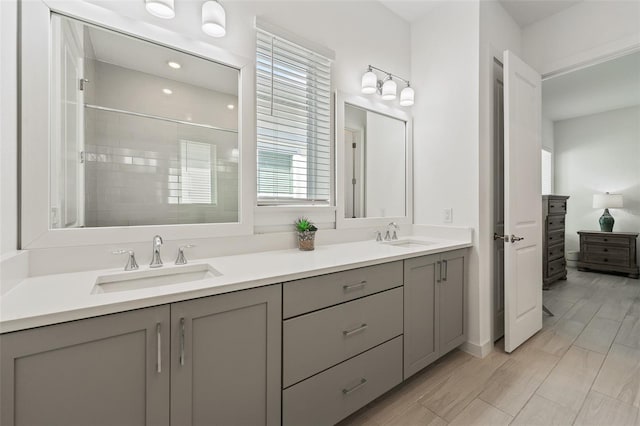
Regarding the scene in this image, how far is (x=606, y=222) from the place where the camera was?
4676 mm

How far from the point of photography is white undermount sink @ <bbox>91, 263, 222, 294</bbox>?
1126mm

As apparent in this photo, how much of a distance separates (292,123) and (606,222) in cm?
563

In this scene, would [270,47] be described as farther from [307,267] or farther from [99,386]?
[99,386]

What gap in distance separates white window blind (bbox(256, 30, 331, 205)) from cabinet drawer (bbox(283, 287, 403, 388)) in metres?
0.79

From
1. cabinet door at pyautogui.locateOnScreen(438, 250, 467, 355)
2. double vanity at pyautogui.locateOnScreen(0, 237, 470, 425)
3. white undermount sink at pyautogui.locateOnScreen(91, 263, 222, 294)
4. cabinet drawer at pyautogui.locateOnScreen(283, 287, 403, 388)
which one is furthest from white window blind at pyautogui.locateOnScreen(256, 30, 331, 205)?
cabinet door at pyautogui.locateOnScreen(438, 250, 467, 355)

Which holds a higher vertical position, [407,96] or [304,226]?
[407,96]

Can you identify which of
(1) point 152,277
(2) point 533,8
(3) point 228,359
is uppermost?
(2) point 533,8

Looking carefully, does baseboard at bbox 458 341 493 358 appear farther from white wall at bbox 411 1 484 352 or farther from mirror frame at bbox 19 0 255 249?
mirror frame at bbox 19 0 255 249

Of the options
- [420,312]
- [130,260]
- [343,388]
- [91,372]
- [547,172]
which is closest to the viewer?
[91,372]

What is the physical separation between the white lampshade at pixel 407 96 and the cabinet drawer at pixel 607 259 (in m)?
4.56

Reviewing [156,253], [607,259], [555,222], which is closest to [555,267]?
[555,222]

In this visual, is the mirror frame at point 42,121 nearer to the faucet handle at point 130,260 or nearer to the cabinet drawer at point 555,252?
the faucet handle at point 130,260

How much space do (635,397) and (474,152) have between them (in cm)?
170

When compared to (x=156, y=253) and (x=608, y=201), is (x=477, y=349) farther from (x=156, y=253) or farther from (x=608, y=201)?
(x=608, y=201)
